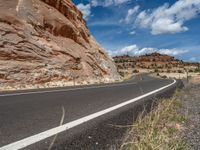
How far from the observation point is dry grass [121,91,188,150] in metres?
3.43

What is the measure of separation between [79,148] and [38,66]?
1870 centimetres

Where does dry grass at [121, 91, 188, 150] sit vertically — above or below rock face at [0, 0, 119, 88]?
below

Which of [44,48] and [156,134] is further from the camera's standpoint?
[44,48]

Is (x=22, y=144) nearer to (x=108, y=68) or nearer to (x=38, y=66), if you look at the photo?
(x=38, y=66)

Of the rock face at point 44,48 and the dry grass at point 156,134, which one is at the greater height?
the rock face at point 44,48

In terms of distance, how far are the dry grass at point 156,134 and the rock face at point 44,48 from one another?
1418 centimetres

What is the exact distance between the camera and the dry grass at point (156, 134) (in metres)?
3.43

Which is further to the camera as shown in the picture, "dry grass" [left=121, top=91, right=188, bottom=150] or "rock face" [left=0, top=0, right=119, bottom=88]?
"rock face" [left=0, top=0, right=119, bottom=88]

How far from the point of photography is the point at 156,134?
13.7ft

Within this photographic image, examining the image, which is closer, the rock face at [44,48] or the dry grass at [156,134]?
the dry grass at [156,134]

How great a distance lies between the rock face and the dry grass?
14177 millimetres

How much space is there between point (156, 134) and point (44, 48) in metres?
20.1

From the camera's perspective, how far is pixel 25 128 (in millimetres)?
4742

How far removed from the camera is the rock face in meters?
20.4
